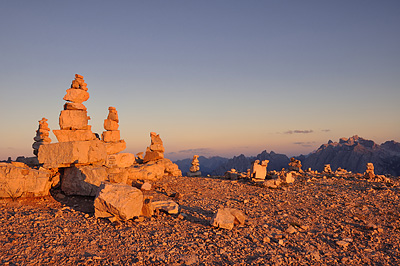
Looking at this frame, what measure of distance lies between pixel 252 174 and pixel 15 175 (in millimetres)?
16736

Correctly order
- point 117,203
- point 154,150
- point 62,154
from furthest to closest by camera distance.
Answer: point 154,150
point 62,154
point 117,203

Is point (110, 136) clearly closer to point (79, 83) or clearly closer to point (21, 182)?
point (79, 83)

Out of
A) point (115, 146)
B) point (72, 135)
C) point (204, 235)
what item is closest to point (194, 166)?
point (115, 146)

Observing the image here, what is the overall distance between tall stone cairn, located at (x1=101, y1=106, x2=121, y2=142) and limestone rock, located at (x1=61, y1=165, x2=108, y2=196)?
18.1 feet

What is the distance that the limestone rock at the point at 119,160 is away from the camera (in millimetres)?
16797

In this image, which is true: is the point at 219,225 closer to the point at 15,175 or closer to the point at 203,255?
the point at 203,255

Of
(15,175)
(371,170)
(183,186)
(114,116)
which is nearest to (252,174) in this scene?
(183,186)

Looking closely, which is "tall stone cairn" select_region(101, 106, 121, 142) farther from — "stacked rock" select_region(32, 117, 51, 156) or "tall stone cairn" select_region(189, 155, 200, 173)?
"stacked rock" select_region(32, 117, 51, 156)

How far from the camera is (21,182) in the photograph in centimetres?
1266

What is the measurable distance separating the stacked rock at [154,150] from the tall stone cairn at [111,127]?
491 cm

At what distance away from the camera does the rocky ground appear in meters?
6.95

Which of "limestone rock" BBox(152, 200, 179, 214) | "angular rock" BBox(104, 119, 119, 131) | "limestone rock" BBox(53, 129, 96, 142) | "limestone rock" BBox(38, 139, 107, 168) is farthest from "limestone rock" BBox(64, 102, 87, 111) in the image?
"limestone rock" BBox(152, 200, 179, 214)

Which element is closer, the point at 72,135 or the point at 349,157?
the point at 72,135

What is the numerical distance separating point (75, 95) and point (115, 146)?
5.09 meters
